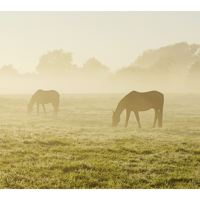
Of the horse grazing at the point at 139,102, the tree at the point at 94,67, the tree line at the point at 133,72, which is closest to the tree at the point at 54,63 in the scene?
the tree line at the point at 133,72

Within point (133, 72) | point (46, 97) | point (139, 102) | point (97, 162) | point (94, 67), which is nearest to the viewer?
point (97, 162)

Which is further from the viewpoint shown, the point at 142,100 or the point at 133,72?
the point at 133,72

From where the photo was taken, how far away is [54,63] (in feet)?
310

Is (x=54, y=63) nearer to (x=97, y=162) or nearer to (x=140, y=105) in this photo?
(x=140, y=105)

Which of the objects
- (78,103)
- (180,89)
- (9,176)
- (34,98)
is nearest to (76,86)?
(180,89)

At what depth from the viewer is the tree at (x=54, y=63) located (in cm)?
9312

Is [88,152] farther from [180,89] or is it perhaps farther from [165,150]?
[180,89]

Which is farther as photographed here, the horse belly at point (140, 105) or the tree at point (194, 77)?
the tree at point (194, 77)

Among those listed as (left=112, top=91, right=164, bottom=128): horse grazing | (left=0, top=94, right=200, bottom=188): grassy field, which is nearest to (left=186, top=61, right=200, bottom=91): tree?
(left=112, top=91, right=164, bottom=128): horse grazing

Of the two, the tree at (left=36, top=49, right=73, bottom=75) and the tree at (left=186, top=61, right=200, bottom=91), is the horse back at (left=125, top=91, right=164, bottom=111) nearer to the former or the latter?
the tree at (left=186, top=61, right=200, bottom=91)

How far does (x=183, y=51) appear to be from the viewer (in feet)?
311

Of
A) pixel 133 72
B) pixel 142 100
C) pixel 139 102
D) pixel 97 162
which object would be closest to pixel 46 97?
pixel 139 102

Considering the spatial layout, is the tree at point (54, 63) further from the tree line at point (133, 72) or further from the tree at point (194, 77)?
the tree at point (194, 77)

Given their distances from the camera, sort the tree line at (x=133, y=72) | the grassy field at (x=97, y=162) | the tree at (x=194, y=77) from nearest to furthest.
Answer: the grassy field at (x=97, y=162), the tree at (x=194, y=77), the tree line at (x=133, y=72)
